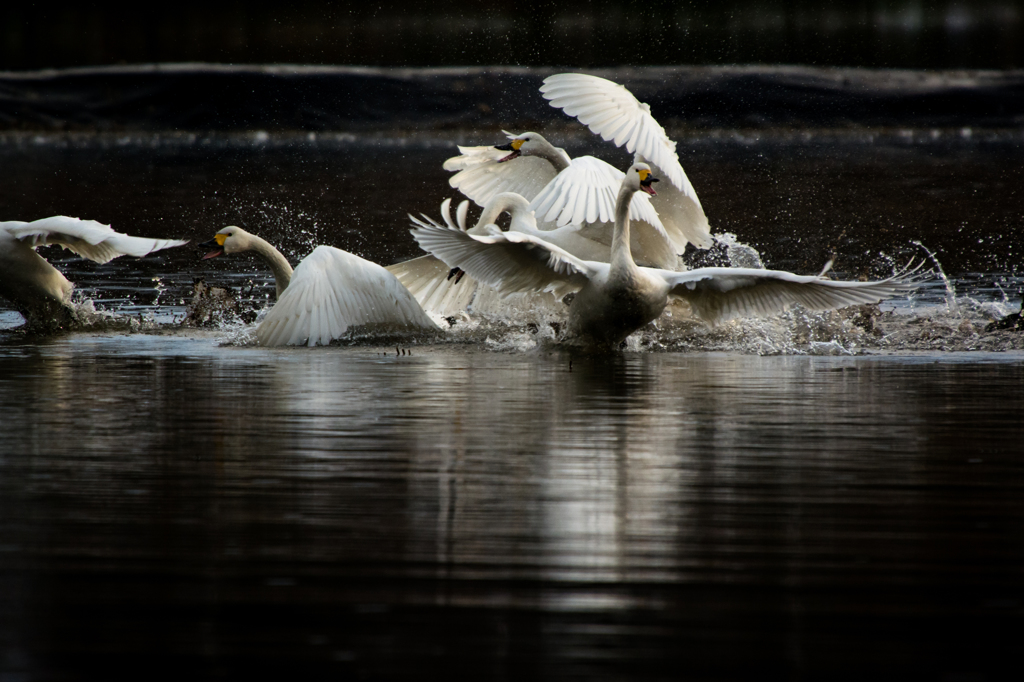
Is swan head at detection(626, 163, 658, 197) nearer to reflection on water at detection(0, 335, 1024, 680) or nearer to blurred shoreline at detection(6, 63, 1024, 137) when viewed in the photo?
reflection on water at detection(0, 335, 1024, 680)

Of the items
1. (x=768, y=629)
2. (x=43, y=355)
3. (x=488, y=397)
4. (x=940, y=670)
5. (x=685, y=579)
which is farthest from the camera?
(x=43, y=355)

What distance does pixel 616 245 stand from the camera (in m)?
8.60

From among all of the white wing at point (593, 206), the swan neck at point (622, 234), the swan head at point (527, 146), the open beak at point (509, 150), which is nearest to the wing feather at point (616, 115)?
the white wing at point (593, 206)

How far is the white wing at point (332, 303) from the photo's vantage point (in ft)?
28.8

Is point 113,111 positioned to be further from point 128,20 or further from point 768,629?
point 768,629

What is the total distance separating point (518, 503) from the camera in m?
4.36

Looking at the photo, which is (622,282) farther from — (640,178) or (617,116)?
(617,116)

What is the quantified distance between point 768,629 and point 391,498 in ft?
5.06

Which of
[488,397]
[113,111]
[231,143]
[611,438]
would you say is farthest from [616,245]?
[113,111]

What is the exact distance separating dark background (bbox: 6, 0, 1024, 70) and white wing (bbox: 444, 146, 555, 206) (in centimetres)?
3105

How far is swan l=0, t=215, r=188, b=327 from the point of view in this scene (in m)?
9.82

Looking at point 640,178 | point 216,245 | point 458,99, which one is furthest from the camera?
point 458,99

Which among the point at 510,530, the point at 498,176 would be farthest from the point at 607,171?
the point at 510,530

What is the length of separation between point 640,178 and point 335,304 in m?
1.98
